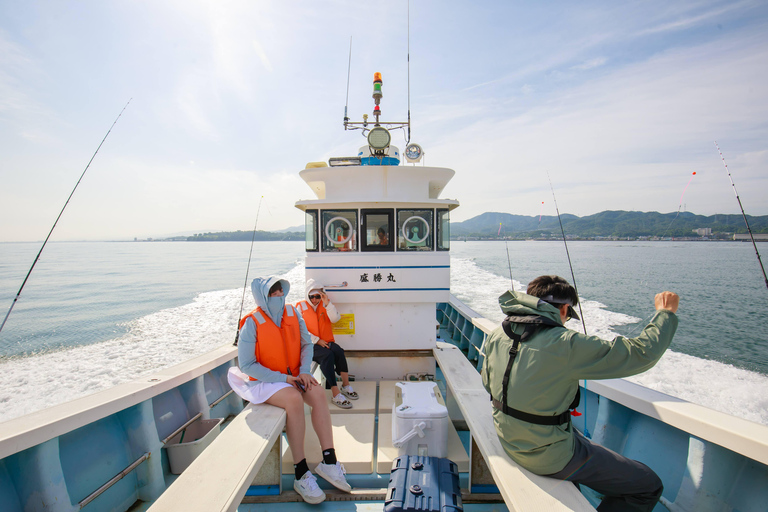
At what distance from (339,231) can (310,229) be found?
0.41 metres

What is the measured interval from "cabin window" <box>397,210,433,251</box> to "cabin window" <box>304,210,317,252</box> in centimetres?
112

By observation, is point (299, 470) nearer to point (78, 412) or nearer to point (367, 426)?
point (367, 426)

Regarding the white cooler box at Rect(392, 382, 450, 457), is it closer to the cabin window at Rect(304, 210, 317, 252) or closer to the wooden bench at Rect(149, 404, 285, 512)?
the wooden bench at Rect(149, 404, 285, 512)

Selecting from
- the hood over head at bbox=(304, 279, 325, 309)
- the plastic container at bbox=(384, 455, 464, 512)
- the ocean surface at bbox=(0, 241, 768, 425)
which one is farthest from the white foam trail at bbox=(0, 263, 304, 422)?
the plastic container at bbox=(384, 455, 464, 512)

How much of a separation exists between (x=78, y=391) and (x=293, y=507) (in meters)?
5.67

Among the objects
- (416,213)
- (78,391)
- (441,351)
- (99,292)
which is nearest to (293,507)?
(441,351)

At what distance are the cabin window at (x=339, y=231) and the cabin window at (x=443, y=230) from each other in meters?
1.13

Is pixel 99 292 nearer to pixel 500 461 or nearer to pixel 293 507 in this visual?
pixel 293 507

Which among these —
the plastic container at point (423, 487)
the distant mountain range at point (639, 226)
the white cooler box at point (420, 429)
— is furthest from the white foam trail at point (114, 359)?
the distant mountain range at point (639, 226)

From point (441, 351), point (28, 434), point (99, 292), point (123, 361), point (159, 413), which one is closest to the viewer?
point (28, 434)

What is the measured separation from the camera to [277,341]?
9.52 ft

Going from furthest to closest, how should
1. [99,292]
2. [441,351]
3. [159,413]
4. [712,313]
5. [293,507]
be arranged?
[99,292] < [712,313] < [441,351] < [159,413] < [293,507]

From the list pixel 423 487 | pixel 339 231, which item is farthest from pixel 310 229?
pixel 423 487

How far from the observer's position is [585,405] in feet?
9.90
